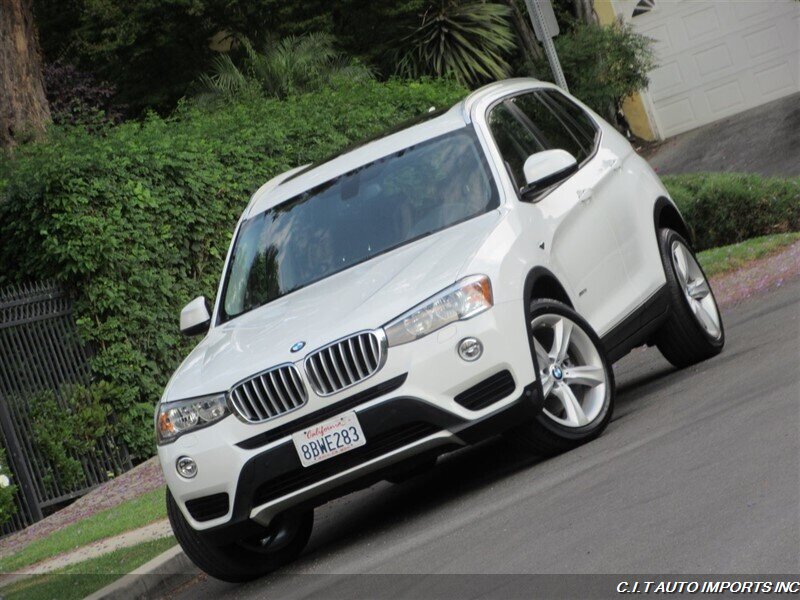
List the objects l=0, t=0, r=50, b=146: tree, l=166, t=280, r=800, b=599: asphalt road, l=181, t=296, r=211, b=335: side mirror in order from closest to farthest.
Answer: l=166, t=280, r=800, b=599: asphalt road
l=181, t=296, r=211, b=335: side mirror
l=0, t=0, r=50, b=146: tree

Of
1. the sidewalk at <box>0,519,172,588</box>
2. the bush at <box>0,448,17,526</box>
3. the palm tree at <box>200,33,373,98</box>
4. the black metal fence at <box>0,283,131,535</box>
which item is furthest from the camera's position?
the palm tree at <box>200,33,373,98</box>

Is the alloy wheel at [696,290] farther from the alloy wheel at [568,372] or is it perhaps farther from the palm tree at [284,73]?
the palm tree at [284,73]

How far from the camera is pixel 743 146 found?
26094mm

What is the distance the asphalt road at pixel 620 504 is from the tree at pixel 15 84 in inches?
439

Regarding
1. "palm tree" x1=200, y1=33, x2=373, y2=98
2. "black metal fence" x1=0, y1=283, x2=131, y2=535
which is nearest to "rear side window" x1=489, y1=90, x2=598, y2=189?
"black metal fence" x1=0, y1=283, x2=131, y2=535

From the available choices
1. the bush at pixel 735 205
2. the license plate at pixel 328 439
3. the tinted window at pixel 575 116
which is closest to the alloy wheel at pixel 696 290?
the tinted window at pixel 575 116

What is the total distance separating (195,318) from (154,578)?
1490 mm

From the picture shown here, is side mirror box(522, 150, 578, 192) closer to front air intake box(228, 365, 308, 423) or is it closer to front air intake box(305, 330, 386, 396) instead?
front air intake box(305, 330, 386, 396)

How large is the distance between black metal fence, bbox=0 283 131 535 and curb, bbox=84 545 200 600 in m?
5.51

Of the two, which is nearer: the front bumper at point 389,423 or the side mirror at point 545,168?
the front bumper at point 389,423

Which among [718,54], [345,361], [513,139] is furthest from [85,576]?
[718,54]

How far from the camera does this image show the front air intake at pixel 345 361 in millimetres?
7035

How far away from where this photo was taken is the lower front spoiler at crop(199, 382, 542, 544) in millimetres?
6980

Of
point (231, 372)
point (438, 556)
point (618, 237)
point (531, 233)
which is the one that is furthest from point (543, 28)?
point (438, 556)
